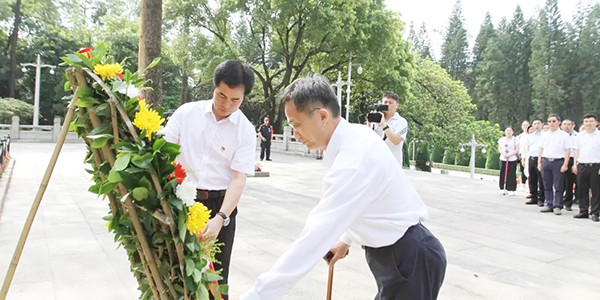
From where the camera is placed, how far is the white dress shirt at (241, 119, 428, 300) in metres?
1.29

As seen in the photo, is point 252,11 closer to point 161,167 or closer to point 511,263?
point 511,263

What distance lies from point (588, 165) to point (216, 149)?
670cm

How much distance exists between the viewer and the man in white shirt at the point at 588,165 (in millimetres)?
6773

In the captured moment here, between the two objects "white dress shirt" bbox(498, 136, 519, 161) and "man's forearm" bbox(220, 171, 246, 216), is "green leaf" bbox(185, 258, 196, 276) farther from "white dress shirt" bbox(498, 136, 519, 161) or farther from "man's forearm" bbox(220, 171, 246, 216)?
"white dress shirt" bbox(498, 136, 519, 161)

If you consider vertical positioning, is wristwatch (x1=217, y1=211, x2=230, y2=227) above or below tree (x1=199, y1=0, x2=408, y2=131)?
below

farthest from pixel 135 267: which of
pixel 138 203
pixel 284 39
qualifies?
pixel 284 39

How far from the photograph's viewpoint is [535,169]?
834 centimetres

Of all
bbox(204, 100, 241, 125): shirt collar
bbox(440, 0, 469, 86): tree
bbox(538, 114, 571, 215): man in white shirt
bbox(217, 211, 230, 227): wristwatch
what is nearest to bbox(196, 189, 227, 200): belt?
bbox(217, 211, 230, 227): wristwatch

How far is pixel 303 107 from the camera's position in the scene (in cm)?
148

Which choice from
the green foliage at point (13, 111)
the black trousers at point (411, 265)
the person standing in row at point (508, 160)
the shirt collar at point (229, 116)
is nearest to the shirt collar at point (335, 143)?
the black trousers at point (411, 265)

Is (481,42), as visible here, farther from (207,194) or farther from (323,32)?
(207,194)

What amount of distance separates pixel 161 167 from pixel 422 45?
2057 inches

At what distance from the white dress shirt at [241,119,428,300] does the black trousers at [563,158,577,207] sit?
7377 mm

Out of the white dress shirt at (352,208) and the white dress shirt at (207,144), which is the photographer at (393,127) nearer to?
the white dress shirt at (207,144)
